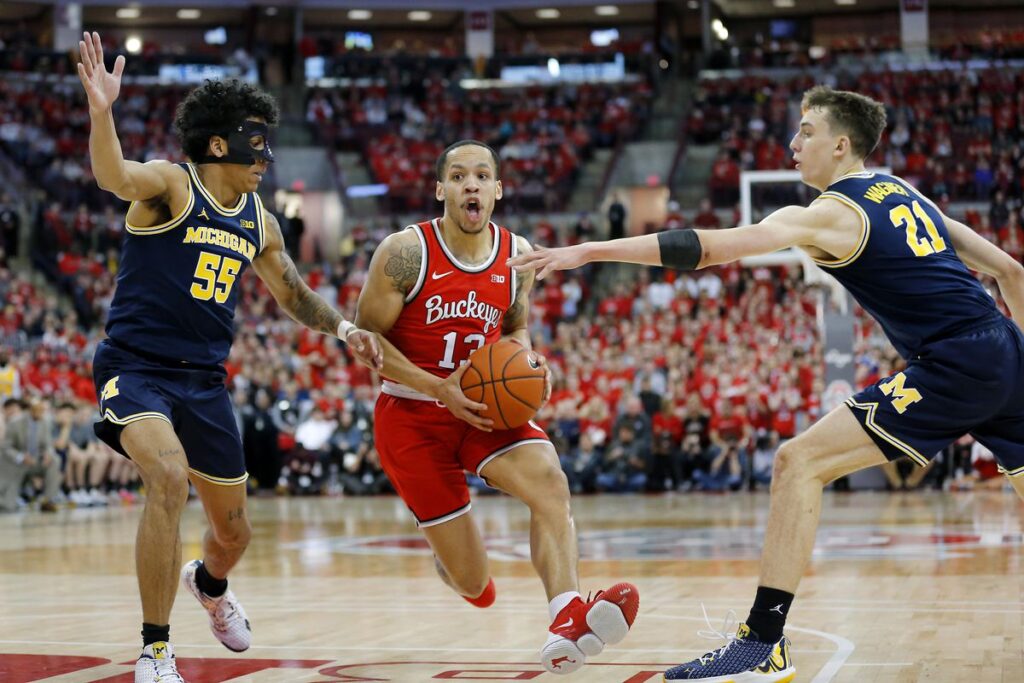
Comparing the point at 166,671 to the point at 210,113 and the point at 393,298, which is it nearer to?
the point at 393,298

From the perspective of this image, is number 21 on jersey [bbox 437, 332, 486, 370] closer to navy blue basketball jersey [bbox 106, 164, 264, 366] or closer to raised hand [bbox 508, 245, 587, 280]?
navy blue basketball jersey [bbox 106, 164, 264, 366]

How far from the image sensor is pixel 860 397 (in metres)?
5.39

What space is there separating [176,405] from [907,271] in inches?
127

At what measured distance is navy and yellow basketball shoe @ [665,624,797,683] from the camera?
A: 5.00m

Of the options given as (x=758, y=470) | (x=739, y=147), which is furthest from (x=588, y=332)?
(x=739, y=147)

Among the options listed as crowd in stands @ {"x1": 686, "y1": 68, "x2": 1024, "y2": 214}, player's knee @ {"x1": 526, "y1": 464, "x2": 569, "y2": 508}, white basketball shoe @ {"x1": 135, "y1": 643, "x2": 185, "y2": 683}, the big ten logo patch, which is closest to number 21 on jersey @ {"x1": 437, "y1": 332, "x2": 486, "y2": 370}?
player's knee @ {"x1": 526, "y1": 464, "x2": 569, "y2": 508}

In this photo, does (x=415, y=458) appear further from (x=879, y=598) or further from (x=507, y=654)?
(x=879, y=598)

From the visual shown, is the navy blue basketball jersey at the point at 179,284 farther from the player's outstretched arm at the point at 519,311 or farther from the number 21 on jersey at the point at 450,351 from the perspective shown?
the player's outstretched arm at the point at 519,311

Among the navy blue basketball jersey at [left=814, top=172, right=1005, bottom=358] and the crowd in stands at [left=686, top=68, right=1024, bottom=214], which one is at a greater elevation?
the crowd in stands at [left=686, top=68, right=1024, bottom=214]

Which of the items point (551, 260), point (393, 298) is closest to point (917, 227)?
point (551, 260)

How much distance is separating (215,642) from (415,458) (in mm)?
1621

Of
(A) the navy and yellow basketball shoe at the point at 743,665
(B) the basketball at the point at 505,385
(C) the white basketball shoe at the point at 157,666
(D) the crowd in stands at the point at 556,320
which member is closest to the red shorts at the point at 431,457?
(B) the basketball at the point at 505,385

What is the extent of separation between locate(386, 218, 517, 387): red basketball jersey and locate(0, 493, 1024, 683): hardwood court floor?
1.43 meters

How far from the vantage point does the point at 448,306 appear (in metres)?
6.10
